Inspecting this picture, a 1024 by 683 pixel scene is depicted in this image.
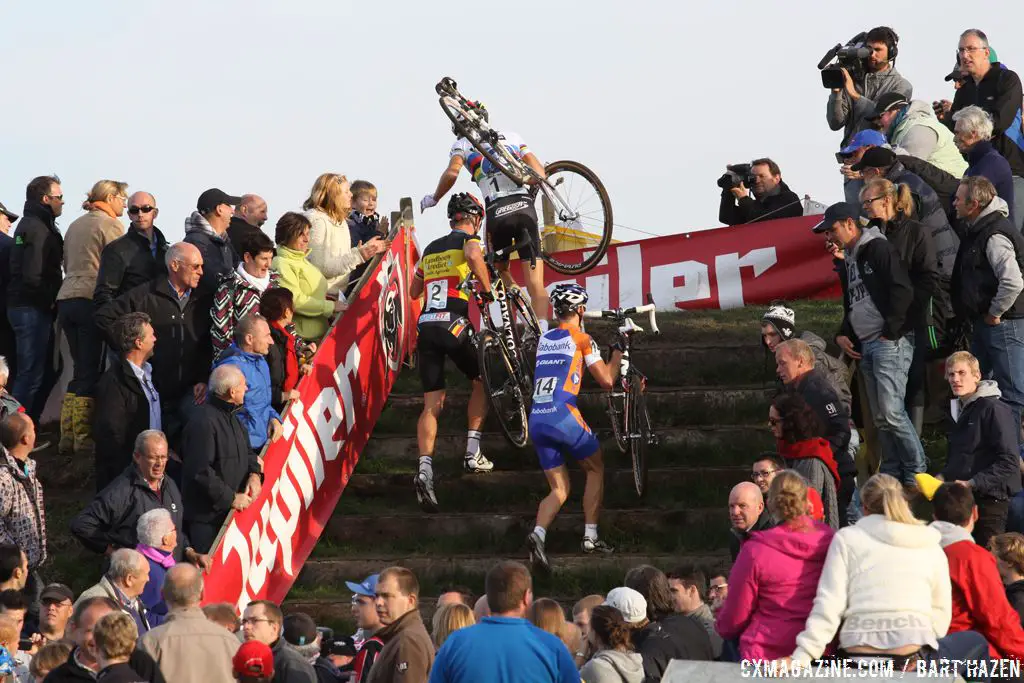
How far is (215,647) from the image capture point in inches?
340

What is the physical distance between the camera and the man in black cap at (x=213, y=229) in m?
13.4

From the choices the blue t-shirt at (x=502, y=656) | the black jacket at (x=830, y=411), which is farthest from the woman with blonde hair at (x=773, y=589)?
the black jacket at (x=830, y=411)

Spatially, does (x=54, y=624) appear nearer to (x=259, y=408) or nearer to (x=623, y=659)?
(x=259, y=408)

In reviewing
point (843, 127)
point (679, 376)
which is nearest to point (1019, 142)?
point (843, 127)

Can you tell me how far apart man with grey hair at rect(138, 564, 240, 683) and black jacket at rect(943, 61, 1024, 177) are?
9.00m

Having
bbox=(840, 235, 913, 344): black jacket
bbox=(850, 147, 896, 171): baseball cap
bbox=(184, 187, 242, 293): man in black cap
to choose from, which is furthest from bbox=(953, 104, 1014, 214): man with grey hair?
bbox=(184, 187, 242, 293): man in black cap

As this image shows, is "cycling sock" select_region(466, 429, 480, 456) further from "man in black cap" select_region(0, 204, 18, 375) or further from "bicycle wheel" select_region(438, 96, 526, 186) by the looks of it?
"man in black cap" select_region(0, 204, 18, 375)

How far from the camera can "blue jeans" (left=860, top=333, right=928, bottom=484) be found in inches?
487

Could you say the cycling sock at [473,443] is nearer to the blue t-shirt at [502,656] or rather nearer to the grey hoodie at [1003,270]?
the grey hoodie at [1003,270]

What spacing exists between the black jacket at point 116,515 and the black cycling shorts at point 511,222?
4.51 m

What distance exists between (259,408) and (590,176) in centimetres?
484

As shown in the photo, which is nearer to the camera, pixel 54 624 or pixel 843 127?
pixel 54 624

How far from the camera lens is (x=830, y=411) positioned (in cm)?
1125

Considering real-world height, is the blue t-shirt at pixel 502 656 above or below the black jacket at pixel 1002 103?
below
